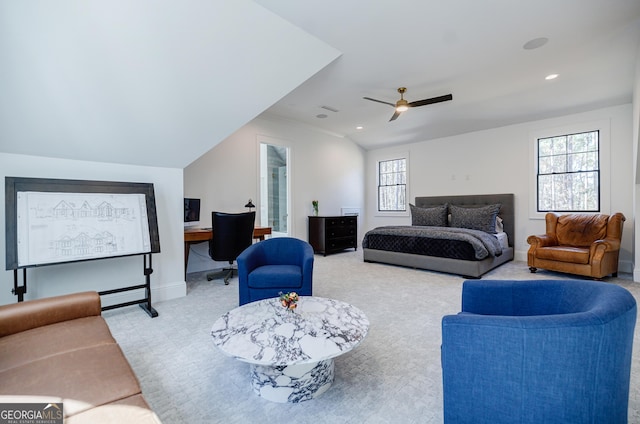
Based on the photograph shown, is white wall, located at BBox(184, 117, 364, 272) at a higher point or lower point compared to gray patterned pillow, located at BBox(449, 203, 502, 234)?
higher

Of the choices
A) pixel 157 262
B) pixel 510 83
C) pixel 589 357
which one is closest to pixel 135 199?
pixel 157 262

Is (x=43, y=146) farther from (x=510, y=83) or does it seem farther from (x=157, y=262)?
(x=510, y=83)

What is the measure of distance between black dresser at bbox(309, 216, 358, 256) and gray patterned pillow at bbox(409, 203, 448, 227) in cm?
142

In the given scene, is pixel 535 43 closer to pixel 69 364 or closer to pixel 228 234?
pixel 228 234

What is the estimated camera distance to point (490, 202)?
566 centimetres

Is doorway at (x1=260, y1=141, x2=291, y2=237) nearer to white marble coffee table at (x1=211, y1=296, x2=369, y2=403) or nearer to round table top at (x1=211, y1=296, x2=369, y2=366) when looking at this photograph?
round table top at (x1=211, y1=296, x2=369, y2=366)

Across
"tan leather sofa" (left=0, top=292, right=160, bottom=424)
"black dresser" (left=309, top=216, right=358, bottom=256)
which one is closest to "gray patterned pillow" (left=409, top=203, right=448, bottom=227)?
"black dresser" (left=309, top=216, right=358, bottom=256)

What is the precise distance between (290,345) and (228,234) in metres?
2.67

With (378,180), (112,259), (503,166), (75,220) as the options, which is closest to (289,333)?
(75,220)

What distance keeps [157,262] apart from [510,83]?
205 inches

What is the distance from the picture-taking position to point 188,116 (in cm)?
290

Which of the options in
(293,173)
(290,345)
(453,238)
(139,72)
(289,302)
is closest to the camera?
(290,345)

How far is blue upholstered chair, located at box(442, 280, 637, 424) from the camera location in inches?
39.0

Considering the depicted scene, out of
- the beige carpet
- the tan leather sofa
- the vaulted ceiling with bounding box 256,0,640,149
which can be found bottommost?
the beige carpet
